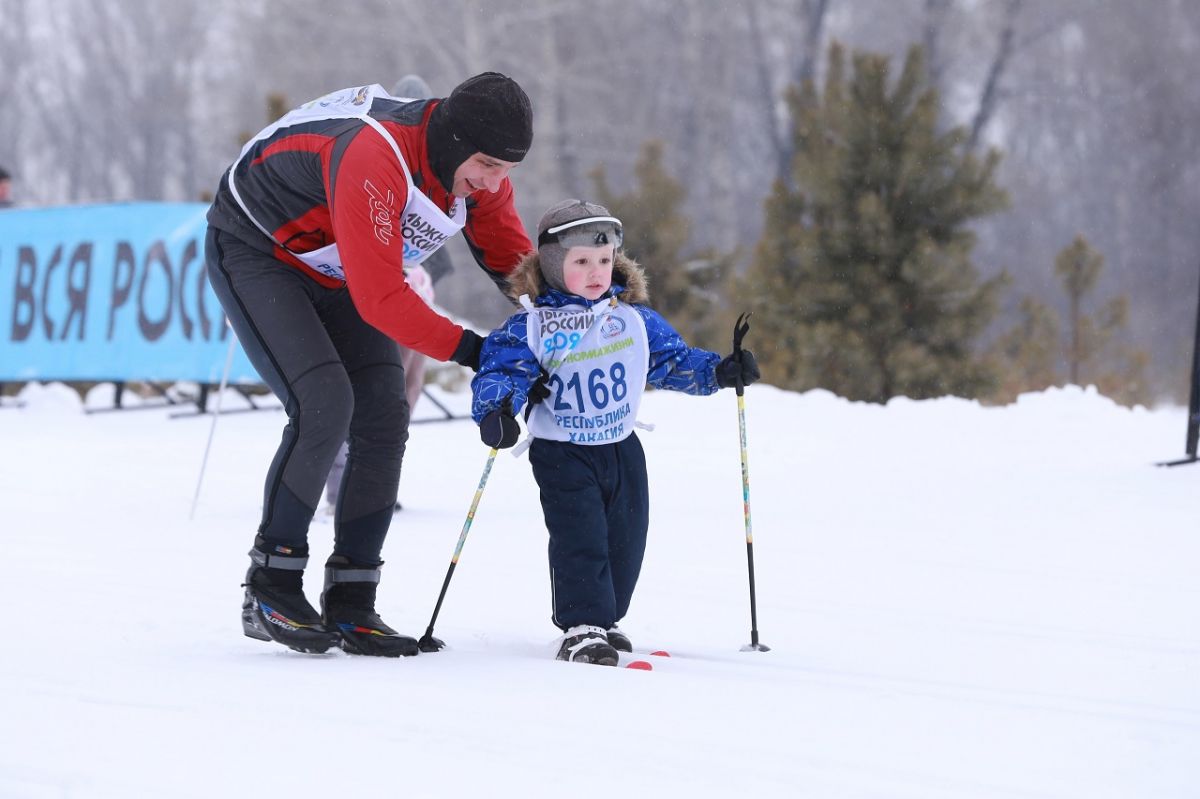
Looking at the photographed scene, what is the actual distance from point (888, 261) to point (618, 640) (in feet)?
27.6

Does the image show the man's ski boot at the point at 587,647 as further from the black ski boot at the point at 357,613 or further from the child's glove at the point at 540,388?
the child's glove at the point at 540,388

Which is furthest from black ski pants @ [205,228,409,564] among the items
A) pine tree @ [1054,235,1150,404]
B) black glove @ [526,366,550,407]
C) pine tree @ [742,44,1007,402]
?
pine tree @ [1054,235,1150,404]

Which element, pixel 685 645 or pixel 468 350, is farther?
pixel 685 645

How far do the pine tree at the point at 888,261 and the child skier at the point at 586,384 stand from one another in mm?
7925

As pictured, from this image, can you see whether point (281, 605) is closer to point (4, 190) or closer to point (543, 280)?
point (543, 280)

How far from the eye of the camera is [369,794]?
2.38m

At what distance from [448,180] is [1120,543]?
3.32 m

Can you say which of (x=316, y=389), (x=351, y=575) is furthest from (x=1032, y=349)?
(x=316, y=389)

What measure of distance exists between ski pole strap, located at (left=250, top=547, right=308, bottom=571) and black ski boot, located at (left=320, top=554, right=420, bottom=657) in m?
0.13

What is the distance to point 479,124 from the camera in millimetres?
3443

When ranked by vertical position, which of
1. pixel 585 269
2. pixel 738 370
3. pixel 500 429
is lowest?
pixel 500 429

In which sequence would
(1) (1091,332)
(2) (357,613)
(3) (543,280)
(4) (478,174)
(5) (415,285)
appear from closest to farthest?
(4) (478,174) → (2) (357,613) → (3) (543,280) → (5) (415,285) → (1) (1091,332)

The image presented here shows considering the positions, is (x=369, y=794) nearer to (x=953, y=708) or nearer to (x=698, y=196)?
(x=953, y=708)

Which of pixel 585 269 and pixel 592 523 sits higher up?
pixel 585 269
